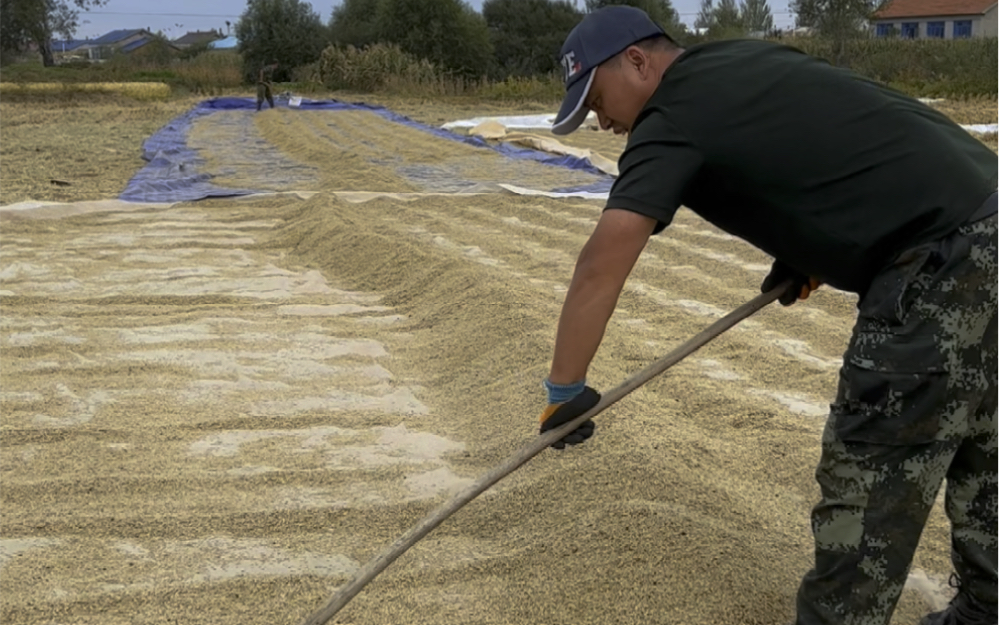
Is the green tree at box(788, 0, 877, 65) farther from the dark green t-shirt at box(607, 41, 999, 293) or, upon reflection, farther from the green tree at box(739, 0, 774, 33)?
the dark green t-shirt at box(607, 41, 999, 293)

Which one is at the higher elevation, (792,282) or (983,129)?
(792,282)

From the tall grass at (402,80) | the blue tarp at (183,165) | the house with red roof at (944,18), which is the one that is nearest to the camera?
the blue tarp at (183,165)

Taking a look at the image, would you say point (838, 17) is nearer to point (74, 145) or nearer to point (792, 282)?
point (74, 145)

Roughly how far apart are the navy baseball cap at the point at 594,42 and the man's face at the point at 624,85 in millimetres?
18

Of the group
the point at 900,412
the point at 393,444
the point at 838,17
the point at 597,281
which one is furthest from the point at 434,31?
the point at 900,412

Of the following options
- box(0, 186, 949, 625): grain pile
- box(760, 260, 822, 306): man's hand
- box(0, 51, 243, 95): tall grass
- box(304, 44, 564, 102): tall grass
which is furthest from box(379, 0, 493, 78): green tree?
box(760, 260, 822, 306): man's hand

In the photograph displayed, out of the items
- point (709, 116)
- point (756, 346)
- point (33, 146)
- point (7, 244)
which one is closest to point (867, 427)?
point (709, 116)

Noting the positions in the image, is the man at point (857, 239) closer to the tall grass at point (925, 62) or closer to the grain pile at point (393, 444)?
the grain pile at point (393, 444)

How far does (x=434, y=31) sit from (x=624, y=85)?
30356 millimetres

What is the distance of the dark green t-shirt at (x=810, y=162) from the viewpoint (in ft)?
5.46

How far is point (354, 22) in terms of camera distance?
131ft

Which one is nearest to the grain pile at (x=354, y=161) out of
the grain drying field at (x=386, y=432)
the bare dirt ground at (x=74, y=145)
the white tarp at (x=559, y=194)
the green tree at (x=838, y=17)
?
the white tarp at (x=559, y=194)

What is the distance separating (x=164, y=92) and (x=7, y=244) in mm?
18452

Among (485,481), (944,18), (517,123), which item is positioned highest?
(944,18)
